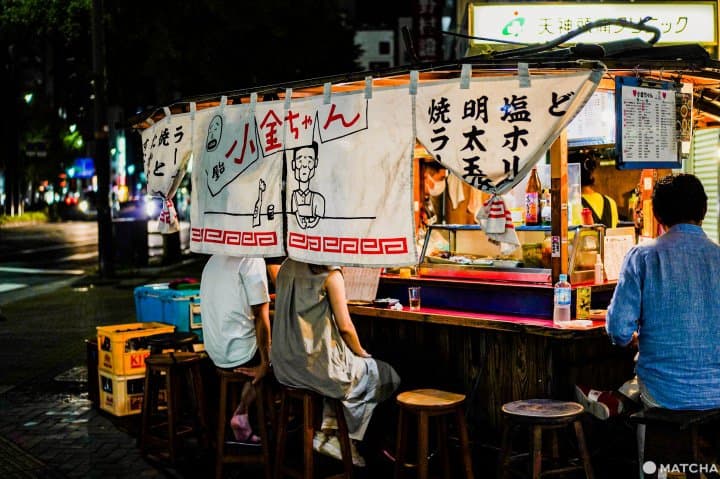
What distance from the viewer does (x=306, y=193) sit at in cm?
612

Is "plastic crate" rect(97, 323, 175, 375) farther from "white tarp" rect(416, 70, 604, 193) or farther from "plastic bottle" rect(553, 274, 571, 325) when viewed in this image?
"plastic bottle" rect(553, 274, 571, 325)

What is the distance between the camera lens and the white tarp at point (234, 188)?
6.43m

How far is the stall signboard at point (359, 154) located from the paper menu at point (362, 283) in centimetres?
136

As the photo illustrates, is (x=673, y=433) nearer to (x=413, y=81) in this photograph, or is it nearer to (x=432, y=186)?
(x=413, y=81)

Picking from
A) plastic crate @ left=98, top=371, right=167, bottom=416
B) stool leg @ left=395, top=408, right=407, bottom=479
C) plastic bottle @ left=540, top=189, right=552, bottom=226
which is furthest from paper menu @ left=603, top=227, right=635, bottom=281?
plastic crate @ left=98, top=371, right=167, bottom=416

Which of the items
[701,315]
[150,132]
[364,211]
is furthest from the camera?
[150,132]

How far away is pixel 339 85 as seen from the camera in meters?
6.31

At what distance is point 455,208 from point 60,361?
602 cm

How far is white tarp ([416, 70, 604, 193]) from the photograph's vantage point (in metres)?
5.11

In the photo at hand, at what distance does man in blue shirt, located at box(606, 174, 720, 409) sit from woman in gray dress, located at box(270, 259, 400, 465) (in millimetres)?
2119

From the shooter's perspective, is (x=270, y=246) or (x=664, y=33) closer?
(x=270, y=246)

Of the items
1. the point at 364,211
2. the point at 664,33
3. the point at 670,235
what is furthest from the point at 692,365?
the point at 664,33

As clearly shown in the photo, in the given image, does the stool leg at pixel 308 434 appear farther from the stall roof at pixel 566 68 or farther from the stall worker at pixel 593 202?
the stall worker at pixel 593 202

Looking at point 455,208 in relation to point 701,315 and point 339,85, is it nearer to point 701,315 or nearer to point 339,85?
point 339,85
